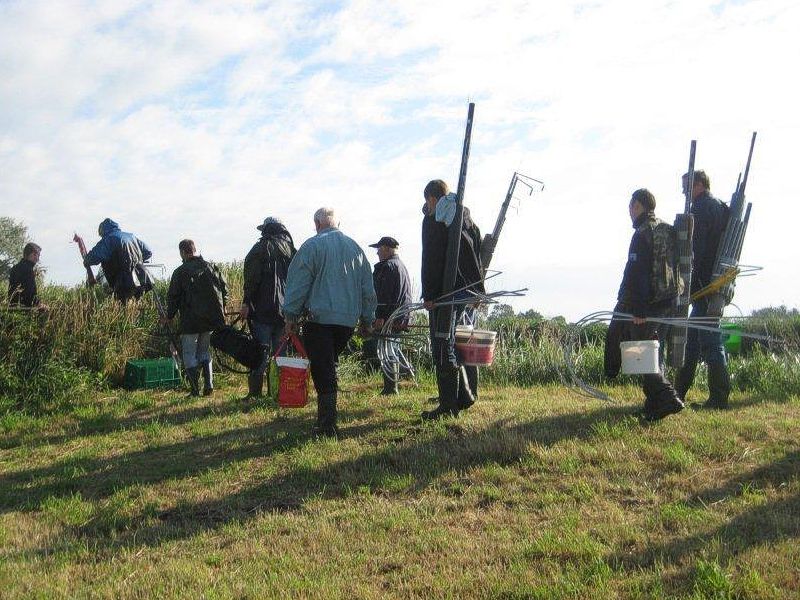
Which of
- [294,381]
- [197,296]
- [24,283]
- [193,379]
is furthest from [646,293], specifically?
[24,283]

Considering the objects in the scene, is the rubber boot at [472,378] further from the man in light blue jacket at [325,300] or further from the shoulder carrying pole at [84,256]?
the shoulder carrying pole at [84,256]

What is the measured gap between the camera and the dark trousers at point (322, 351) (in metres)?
6.82

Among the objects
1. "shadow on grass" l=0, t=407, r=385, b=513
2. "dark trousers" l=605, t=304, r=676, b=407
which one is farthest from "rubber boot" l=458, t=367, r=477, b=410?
"dark trousers" l=605, t=304, r=676, b=407

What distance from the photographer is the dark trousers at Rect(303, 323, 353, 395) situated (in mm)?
6816

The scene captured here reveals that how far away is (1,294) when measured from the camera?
10.1 m

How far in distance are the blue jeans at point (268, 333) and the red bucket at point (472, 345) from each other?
2536mm

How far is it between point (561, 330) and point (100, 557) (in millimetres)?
7958

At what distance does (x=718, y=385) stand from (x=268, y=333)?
4.42m

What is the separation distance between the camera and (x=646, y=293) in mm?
6559

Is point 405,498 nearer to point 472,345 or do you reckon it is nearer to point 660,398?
point 472,345

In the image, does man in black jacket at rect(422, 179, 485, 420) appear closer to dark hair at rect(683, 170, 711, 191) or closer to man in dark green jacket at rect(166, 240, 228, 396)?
dark hair at rect(683, 170, 711, 191)

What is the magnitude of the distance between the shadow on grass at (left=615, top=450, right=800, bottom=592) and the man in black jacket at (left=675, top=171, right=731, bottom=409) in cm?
215

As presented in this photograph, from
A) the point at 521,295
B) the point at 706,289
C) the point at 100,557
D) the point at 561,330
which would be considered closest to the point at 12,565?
the point at 100,557

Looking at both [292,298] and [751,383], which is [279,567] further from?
[751,383]
